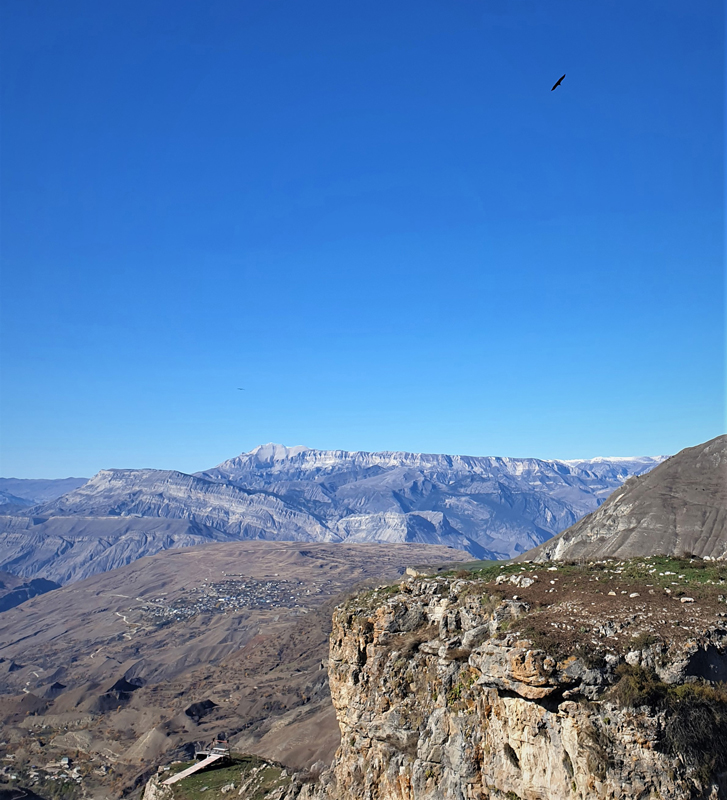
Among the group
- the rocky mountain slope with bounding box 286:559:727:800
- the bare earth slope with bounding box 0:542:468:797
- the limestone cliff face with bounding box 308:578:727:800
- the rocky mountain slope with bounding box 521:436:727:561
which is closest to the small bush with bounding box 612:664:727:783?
the rocky mountain slope with bounding box 286:559:727:800

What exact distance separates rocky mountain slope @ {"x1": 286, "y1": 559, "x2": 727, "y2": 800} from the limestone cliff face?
0.04 metres

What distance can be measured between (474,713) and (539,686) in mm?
3695

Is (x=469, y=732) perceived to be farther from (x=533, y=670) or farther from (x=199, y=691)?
(x=199, y=691)

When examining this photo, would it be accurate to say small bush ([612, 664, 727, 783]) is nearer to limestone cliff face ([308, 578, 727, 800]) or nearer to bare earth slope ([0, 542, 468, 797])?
limestone cliff face ([308, 578, 727, 800])

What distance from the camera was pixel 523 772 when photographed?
56.7 feet

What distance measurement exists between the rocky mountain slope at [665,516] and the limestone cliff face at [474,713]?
5761cm

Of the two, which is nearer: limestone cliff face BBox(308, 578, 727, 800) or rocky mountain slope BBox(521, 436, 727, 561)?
limestone cliff face BBox(308, 578, 727, 800)

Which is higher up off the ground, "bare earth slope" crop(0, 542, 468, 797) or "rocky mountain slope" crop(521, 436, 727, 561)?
"rocky mountain slope" crop(521, 436, 727, 561)

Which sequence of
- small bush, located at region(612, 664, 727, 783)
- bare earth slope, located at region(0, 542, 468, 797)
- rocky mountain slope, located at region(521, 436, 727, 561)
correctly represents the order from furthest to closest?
rocky mountain slope, located at region(521, 436, 727, 561) → bare earth slope, located at region(0, 542, 468, 797) → small bush, located at region(612, 664, 727, 783)

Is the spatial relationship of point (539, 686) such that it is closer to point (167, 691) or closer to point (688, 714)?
point (688, 714)

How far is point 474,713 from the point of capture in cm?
1948

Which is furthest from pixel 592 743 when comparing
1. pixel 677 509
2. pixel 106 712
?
pixel 106 712

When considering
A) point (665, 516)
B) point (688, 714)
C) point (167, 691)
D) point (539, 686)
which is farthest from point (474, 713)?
point (167, 691)

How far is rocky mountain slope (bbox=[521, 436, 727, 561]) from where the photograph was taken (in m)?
85.2
